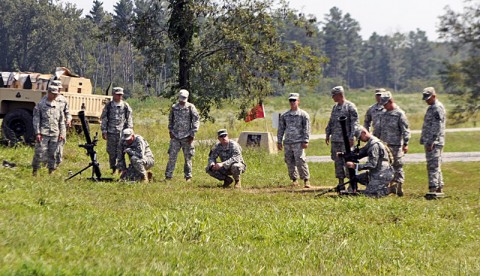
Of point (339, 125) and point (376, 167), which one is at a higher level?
point (339, 125)

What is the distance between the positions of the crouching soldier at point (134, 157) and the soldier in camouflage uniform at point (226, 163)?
1245 millimetres

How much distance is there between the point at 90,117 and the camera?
2217cm

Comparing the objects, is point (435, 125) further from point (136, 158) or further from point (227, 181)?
point (136, 158)

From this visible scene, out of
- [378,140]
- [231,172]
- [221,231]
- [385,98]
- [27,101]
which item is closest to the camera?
[221,231]

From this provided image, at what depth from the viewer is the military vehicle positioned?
21359 mm

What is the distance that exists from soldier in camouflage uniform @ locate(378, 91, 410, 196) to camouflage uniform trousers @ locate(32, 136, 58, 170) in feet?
21.2

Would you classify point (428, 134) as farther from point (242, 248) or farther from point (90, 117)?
point (90, 117)

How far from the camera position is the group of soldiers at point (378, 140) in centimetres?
1225

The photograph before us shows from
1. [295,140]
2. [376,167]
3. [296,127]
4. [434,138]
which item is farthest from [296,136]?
[434,138]

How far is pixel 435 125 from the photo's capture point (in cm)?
1305

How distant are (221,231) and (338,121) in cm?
593

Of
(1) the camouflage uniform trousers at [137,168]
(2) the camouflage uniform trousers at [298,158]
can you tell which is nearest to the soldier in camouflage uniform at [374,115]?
(2) the camouflage uniform trousers at [298,158]

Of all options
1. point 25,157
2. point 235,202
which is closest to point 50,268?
point 235,202

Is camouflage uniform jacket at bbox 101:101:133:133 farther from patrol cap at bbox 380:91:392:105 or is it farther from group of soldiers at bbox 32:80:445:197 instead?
patrol cap at bbox 380:91:392:105
